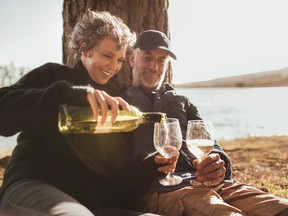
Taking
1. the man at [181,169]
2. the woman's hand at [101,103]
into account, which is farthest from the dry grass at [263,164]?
the woman's hand at [101,103]

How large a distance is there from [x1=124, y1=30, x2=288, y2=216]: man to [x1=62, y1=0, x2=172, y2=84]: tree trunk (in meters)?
0.38

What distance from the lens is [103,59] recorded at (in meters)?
2.59

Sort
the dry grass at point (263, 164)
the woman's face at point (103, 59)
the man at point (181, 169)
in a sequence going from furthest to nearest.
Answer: the dry grass at point (263, 164), the woman's face at point (103, 59), the man at point (181, 169)

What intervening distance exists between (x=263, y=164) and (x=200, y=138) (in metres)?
4.82

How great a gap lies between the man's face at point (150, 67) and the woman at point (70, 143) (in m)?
0.54

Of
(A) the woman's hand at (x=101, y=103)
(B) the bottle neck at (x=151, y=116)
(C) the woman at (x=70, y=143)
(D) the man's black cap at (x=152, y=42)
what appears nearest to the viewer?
(A) the woman's hand at (x=101, y=103)

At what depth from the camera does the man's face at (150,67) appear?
334cm

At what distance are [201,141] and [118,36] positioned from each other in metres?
1.05

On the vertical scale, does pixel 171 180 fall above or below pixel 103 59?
below

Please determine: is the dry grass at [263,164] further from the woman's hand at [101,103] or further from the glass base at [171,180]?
the woman's hand at [101,103]

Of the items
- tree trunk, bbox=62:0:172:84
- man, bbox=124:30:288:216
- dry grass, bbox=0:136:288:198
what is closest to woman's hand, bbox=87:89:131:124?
man, bbox=124:30:288:216

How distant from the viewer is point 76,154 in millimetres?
2270

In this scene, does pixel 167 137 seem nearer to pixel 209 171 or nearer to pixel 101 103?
pixel 209 171

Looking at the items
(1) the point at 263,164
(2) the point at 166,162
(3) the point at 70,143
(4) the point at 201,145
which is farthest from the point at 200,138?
(1) the point at 263,164
